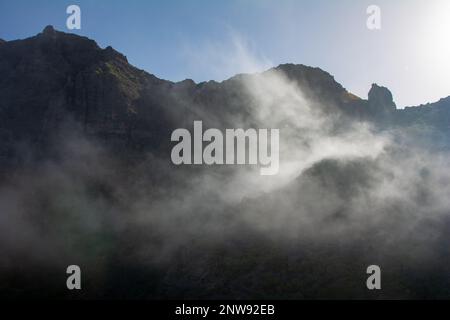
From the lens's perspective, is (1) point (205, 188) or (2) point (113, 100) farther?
(2) point (113, 100)

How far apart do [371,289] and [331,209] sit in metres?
24.6

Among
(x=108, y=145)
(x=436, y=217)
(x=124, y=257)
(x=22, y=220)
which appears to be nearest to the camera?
(x=436, y=217)

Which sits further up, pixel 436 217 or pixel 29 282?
pixel 436 217

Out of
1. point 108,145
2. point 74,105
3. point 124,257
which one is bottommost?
point 124,257

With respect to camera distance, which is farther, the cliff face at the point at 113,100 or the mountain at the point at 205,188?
the cliff face at the point at 113,100

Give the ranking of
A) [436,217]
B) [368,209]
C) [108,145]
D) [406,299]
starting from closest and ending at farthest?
[406,299] → [436,217] → [368,209] → [108,145]

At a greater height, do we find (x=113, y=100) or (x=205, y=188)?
(x=113, y=100)

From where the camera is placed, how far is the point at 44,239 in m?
122

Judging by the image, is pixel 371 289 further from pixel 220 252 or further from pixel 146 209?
pixel 146 209

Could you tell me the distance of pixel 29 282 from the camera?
110 metres

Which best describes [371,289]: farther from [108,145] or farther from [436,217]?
[108,145]

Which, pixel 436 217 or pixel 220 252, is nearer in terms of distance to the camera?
pixel 436 217

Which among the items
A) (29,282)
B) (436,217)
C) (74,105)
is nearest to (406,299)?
(436,217)

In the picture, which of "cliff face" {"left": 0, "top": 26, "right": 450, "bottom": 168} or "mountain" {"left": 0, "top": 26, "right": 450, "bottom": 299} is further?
"cliff face" {"left": 0, "top": 26, "right": 450, "bottom": 168}
